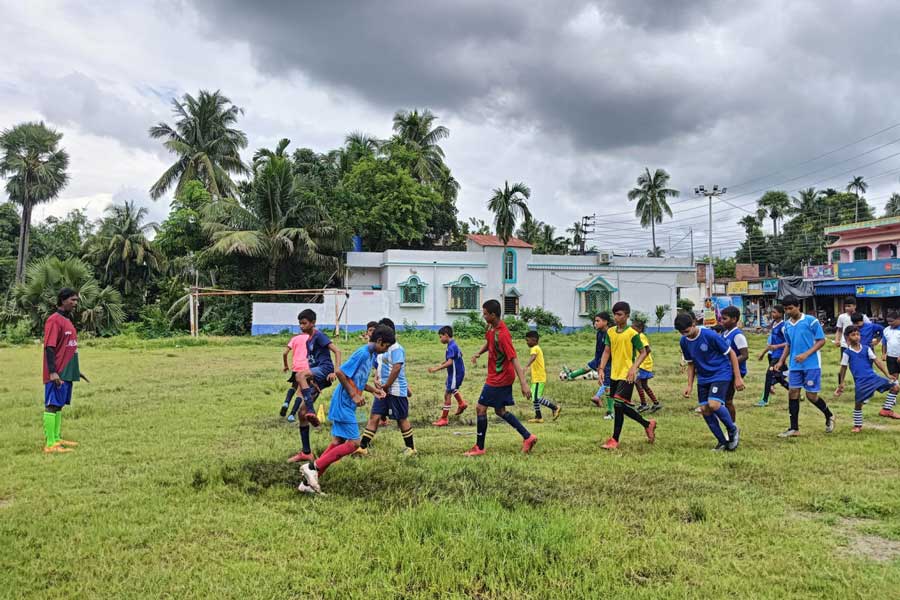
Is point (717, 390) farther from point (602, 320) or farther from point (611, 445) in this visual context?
point (602, 320)

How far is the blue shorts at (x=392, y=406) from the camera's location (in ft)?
22.2

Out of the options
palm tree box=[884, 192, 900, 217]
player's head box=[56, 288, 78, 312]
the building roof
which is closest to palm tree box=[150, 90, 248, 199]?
the building roof

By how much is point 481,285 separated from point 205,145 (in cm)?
1977

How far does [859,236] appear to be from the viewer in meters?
37.2

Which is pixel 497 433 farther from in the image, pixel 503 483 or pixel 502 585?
pixel 502 585

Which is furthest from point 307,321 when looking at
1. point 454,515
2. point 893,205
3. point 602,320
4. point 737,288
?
point 893,205

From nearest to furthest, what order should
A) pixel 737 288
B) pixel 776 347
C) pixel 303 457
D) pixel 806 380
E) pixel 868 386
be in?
pixel 303 457
pixel 806 380
pixel 868 386
pixel 776 347
pixel 737 288

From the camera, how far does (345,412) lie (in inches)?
212

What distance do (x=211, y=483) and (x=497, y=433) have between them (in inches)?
150

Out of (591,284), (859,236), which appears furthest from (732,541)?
(859,236)

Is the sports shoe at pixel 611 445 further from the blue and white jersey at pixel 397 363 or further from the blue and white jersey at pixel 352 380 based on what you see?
the blue and white jersey at pixel 352 380

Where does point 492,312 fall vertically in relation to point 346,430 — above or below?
above

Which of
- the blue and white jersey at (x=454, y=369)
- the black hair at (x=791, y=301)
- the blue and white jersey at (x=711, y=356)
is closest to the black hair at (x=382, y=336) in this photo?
the blue and white jersey at (x=454, y=369)

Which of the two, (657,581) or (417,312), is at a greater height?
(417,312)
